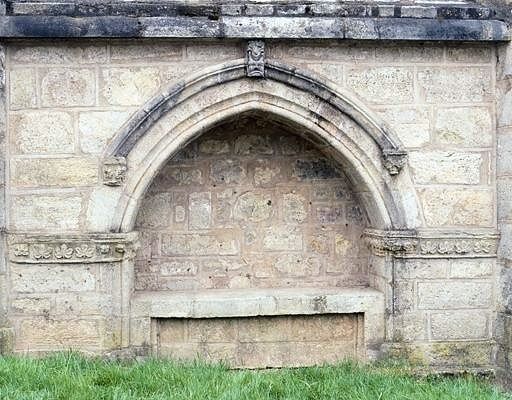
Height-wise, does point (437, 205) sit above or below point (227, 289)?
above

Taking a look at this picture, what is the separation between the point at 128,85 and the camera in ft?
17.8

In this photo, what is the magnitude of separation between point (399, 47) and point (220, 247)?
212cm

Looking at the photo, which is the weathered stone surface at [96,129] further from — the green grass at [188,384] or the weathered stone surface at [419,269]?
the weathered stone surface at [419,269]

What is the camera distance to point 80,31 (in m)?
5.26

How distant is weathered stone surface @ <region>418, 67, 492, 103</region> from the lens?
5680 millimetres

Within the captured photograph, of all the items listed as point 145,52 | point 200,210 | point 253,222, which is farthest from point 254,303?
point 145,52

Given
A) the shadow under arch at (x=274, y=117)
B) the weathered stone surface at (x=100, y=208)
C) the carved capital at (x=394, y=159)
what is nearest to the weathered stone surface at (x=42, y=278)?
the weathered stone surface at (x=100, y=208)

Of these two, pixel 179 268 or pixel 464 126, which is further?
pixel 179 268

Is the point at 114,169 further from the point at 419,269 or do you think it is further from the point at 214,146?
the point at 419,269

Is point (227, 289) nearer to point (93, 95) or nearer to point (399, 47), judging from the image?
point (93, 95)

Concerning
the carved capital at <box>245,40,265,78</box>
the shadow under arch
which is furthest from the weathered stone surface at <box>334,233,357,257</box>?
the carved capital at <box>245,40,265,78</box>

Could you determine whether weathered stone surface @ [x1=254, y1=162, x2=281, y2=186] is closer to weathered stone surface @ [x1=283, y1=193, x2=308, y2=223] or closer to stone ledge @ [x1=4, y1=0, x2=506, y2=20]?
weathered stone surface @ [x1=283, y1=193, x2=308, y2=223]

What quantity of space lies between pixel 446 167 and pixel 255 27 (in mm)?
1770

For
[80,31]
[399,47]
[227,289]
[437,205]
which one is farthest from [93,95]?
[437,205]
